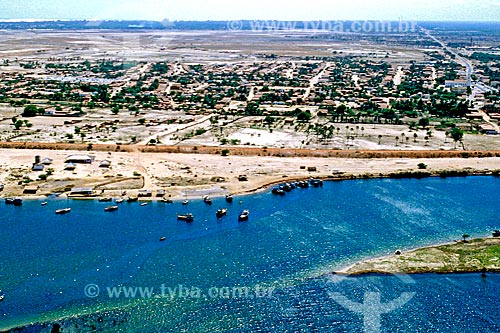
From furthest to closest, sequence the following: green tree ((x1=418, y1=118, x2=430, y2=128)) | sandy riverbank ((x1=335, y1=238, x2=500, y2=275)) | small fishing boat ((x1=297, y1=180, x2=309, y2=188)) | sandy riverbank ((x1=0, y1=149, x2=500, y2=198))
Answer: green tree ((x1=418, y1=118, x2=430, y2=128))
small fishing boat ((x1=297, y1=180, x2=309, y2=188))
sandy riverbank ((x1=0, y1=149, x2=500, y2=198))
sandy riverbank ((x1=335, y1=238, x2=500, y2=275))

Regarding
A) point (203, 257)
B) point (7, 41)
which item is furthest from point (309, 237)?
point (7, 41)

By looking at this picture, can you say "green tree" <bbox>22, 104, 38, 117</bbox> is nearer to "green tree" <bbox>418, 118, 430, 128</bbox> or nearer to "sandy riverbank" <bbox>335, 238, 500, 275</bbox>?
"green tree" <bbox>418, 118, 430, 128</bbox>

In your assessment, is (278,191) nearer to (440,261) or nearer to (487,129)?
(440,261)

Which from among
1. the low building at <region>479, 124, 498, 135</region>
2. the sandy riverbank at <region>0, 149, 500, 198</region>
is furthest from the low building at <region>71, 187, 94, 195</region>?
the low building at <region>479, 124, 498, 135</region>

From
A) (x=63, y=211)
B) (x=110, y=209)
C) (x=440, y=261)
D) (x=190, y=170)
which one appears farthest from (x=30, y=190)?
(x=440, y=261)

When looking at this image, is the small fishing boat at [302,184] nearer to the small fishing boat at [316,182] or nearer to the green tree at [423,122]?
the small fishing boat at [316,182]

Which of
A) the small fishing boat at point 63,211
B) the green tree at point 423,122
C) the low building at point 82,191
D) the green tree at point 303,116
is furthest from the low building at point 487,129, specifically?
the small fishing boat at point 63,211
